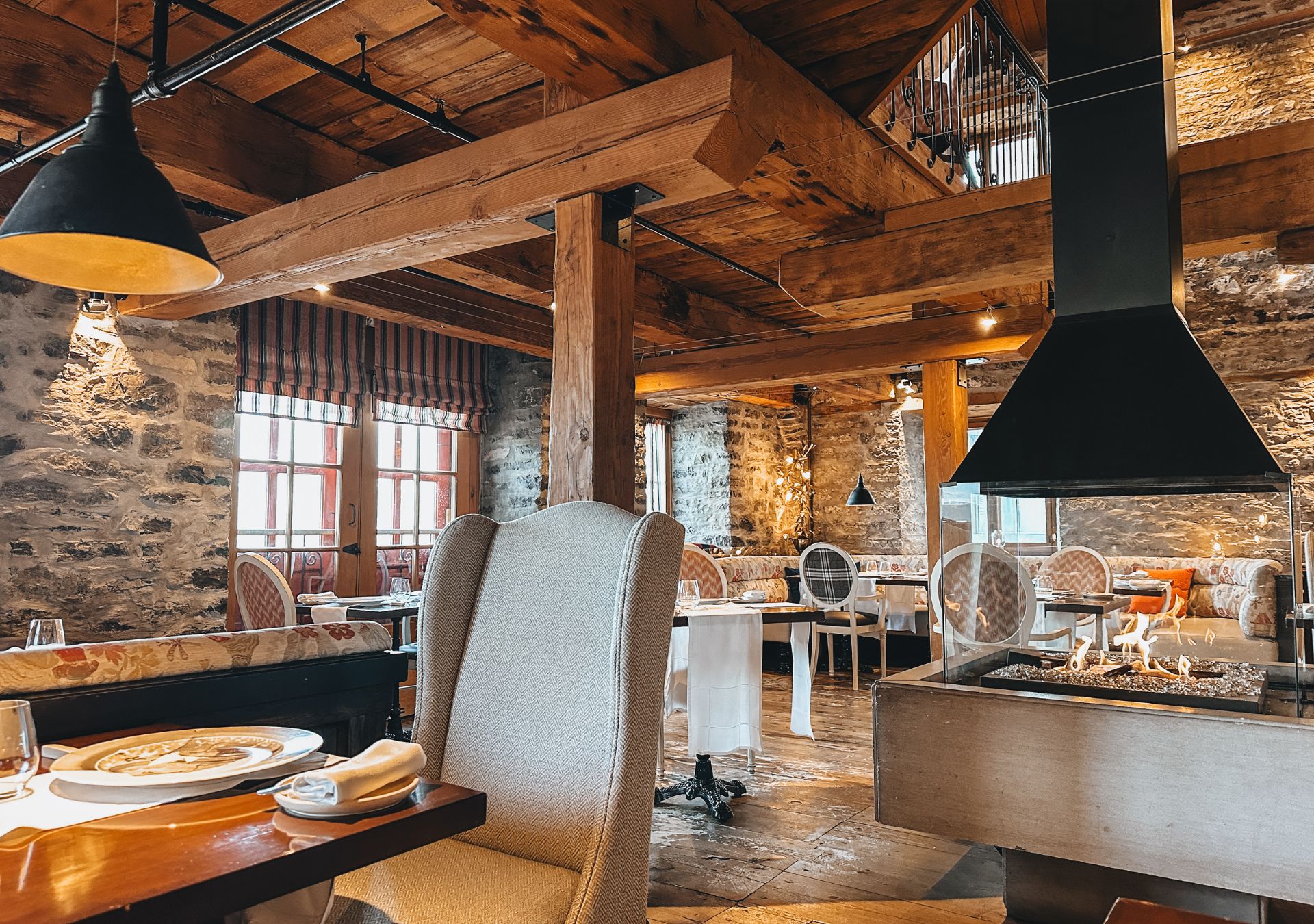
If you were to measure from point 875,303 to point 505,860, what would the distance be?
332 cm

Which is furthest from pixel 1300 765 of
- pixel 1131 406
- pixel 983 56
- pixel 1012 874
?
pixel 983 56

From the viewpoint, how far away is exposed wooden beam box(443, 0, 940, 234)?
2281 millimetres

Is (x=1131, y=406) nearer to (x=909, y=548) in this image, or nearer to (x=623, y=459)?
(x=623, y=459)

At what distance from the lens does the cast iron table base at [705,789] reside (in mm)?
3668

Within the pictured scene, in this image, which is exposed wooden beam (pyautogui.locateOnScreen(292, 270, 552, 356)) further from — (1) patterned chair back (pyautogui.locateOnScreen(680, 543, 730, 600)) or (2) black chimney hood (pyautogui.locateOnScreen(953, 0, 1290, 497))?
(2) black chimney hood (pyautogui.locateOnScreen(953, 0, 1290, 497))

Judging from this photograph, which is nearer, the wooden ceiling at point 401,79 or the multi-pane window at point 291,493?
the wooden ceiling at point 401,79

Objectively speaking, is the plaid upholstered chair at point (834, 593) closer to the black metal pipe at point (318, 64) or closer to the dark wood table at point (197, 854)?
the black metal pipe at point (318, 64)

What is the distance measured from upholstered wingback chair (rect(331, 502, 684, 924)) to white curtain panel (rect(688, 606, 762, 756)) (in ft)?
6.69

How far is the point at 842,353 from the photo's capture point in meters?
6.49

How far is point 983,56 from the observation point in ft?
20.1

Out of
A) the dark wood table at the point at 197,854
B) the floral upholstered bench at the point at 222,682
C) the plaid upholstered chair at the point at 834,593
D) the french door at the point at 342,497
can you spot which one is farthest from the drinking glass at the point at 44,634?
the plaid upholstered chair at the point at 834,593

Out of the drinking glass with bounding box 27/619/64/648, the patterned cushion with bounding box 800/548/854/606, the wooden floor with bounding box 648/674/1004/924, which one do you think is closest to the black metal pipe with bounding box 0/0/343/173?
the drinking glass with bounding box 27/619/64/648

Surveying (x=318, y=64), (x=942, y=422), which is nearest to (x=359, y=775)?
(x=318, y=64)

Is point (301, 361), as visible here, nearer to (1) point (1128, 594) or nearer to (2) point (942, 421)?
(2) point (942, 421)
